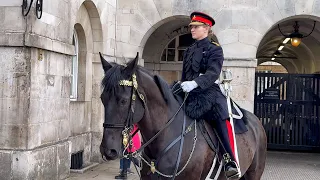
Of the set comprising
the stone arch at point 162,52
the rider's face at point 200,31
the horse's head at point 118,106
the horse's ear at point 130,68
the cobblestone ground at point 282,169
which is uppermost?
the stone arch at point 162,52

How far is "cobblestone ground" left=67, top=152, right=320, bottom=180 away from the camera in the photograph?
10461 mm

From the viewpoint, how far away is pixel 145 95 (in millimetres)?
4414

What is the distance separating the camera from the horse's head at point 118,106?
396 cm

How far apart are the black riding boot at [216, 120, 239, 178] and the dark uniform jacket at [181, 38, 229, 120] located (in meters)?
0.11

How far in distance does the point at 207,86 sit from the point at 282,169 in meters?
8.13

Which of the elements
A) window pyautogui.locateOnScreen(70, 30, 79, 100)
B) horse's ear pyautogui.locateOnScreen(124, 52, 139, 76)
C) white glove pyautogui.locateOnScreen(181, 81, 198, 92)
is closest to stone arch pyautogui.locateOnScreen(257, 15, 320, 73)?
window pyautogui.locateOnScreen(70, 30, 79, 100)

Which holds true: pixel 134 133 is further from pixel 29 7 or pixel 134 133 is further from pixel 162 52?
pixel 162 52

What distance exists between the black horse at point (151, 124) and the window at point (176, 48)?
11525 mm

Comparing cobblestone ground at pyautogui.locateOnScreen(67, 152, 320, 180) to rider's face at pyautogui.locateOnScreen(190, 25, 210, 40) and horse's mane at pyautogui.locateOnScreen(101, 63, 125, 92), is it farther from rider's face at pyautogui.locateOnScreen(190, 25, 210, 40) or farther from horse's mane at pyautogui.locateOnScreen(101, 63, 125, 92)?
horse's mane at pyautogui.locateOnScreen(101, 63, 125, 92)

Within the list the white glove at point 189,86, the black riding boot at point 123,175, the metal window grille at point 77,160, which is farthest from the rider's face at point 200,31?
the metal window grille at point 77,160

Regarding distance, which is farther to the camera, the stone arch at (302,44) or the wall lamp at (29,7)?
the stone arch at (302,44)

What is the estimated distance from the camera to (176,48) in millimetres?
16594

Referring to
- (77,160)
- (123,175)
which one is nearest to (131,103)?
(123,175)

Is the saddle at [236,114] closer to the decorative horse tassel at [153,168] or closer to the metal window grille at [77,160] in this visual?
the decorative horse tassel at [153,168]
